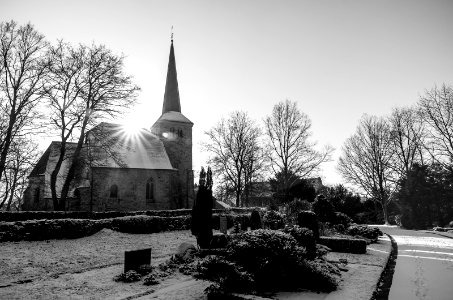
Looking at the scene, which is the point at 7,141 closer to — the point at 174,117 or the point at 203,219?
the point at 203,219

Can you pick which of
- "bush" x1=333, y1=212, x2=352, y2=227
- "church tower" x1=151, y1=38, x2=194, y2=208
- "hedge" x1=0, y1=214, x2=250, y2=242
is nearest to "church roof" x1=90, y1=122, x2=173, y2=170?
"church tower" x1=151, y1=38, x2=194, y2=208

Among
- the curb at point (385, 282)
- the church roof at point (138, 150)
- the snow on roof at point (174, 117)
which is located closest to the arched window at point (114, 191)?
the church roof at point (138, 150)

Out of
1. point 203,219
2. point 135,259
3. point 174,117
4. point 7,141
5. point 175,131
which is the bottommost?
point 135,259

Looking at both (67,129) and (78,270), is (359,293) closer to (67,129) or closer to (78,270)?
(78,270)

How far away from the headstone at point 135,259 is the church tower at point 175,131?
91.2 ft

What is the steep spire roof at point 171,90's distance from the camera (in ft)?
127

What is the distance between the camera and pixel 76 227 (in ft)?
51.4

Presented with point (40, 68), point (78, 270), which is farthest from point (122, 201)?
point (78, 270)

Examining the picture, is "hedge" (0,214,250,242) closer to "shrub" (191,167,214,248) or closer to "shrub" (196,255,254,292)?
"shrub" (191,167,214,248)

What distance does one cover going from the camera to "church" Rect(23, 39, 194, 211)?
96.8ft

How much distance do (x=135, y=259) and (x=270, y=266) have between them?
4.37 meters

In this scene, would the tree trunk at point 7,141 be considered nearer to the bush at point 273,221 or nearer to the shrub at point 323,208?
the bush at point 273,221

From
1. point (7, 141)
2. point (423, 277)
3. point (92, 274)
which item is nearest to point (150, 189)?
point (7, 141)

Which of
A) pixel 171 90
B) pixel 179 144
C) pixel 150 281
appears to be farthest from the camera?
pixel 171 90
